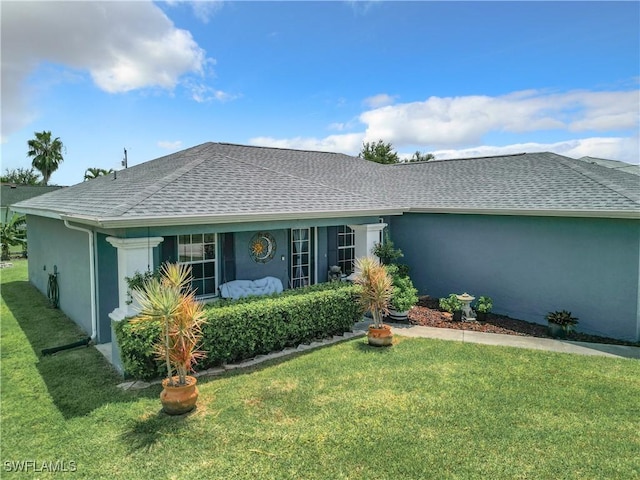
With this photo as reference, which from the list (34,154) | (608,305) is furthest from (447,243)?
(34,154)

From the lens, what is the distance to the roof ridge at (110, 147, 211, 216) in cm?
729

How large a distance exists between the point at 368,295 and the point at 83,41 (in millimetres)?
10450

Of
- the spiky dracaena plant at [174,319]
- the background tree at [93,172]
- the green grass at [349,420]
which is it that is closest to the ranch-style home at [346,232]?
the spiky dracaena plant at [174,319]

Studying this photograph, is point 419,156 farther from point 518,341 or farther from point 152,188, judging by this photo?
point 152,188

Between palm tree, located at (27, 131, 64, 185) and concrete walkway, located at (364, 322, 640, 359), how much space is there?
50.6 meters

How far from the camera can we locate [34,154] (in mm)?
45438

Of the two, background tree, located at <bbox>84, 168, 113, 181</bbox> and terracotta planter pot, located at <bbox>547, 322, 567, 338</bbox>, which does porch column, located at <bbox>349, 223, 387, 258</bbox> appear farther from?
background tree, located at <bbox>84, 168, 113, 181</bbox>

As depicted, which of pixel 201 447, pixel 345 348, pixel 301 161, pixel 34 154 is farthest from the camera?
pixel 34 154

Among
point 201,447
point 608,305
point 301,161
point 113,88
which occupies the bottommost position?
point 201,447

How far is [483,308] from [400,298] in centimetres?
248

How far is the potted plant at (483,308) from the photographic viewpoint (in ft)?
35.6

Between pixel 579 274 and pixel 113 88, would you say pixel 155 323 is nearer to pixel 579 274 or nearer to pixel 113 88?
pixel 579 274

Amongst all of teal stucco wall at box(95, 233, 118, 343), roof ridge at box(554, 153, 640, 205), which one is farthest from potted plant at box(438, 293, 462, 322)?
teal stucco wall at box(95, 233, 118, 343)

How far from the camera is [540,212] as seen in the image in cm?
1013
